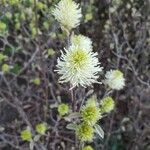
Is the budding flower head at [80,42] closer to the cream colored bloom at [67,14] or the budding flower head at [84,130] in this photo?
the cream colored bloom at [67,14]

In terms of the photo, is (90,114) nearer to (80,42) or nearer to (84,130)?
(84,130)

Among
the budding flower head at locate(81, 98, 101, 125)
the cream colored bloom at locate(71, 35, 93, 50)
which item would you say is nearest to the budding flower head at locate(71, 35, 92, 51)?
the cream colored bloom at locate(71, 35, 93, 50)

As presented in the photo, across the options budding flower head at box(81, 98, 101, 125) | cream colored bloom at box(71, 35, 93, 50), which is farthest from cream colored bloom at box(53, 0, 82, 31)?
budding flower head at box(81, 98, 101, 125)

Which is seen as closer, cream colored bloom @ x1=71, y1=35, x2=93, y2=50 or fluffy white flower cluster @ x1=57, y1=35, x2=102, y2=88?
fluffy white flower cluster @ x1=57, y1=35, x2=102, y2=88

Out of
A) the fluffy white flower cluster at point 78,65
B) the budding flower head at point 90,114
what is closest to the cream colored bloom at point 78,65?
the fluffy white flower cluster at point 78,65

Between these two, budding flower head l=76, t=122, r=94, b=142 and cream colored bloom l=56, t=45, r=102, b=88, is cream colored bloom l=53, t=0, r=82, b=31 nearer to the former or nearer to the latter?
cream colored bloom l=56, t=45, r=102, b=88

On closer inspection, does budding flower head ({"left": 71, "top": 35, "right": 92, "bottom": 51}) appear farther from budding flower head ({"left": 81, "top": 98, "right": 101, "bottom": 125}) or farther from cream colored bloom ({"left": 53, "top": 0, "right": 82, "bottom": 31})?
budding flower head ({"left": 81, "top": 98, "right": 101, "bottom": 125})

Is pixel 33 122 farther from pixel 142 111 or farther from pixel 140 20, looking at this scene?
pixel 140 20

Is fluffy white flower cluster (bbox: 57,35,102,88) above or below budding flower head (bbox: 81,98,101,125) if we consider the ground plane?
above

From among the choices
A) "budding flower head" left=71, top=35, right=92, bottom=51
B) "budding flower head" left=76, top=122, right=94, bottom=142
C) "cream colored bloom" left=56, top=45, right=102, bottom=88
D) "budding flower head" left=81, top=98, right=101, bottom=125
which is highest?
"budding flower head" left=71, top=35, right=92, bottom=51

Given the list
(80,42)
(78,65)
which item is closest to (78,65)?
(78,65)

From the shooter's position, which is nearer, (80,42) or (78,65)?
(78,65)
